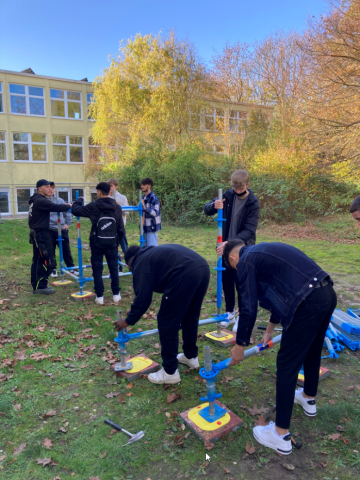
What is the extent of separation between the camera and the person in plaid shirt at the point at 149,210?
7188 mm

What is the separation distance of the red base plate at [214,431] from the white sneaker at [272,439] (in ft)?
0.64

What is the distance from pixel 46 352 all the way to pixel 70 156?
24.2 m

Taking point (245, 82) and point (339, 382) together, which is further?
point (245, 82)

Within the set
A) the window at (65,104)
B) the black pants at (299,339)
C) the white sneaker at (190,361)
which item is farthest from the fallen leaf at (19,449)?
the window at (65,104)

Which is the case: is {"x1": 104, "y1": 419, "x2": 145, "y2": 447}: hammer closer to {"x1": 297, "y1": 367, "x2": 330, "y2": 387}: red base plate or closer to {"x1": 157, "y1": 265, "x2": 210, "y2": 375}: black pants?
{"x1": 157, "y1": 265, "x2": 210, "y2": 375}: black pants

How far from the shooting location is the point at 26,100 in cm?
2433

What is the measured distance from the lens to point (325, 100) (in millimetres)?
13195

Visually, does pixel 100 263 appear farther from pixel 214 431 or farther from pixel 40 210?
pixel 214 431

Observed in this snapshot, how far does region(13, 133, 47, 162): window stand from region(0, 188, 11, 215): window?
2.43m

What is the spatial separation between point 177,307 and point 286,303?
4.07 ft

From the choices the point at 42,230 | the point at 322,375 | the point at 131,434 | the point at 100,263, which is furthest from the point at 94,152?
the point at 131,434

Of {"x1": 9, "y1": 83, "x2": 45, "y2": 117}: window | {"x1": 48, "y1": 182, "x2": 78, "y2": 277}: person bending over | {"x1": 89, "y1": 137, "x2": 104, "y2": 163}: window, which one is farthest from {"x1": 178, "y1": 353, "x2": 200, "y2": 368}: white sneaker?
{"x1": 9, "y1": 83, "x2": 45, "y2": 117}: window

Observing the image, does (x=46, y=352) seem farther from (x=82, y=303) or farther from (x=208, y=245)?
(x=208, y=245)

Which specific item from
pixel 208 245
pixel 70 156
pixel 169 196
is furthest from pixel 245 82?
pixel 208 245
